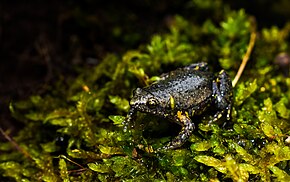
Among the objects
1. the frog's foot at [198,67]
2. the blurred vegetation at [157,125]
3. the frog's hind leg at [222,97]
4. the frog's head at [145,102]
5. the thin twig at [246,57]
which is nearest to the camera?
the blurred vegetation at [157,125]

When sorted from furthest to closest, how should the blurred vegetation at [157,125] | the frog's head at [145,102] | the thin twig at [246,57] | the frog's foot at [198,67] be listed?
the thin twig at [246,57] → the frog's foot at [198,67] → the frog's head at [145,102] → the blurred vegetation at [157,125]

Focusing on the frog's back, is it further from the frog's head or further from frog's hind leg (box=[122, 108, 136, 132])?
frog's hind leg (box=[122, 108, 136, 132])

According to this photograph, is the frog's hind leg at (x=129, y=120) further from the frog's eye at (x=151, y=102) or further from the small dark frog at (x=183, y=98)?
the frog's eye at (x=151, y=102)

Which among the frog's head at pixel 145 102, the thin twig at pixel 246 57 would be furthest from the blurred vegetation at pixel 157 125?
the frog's head at pixel 145 102

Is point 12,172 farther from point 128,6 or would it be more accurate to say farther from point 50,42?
point 128,6

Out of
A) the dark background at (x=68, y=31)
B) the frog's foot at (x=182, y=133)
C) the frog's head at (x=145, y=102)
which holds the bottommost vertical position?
the frog's foot at (x=182, y=133)

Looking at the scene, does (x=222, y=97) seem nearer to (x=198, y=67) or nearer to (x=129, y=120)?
(x=198, y=67)

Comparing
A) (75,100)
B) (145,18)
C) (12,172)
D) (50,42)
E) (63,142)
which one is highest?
(145,18)

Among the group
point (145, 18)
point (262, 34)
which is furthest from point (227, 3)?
point (145, 18)
